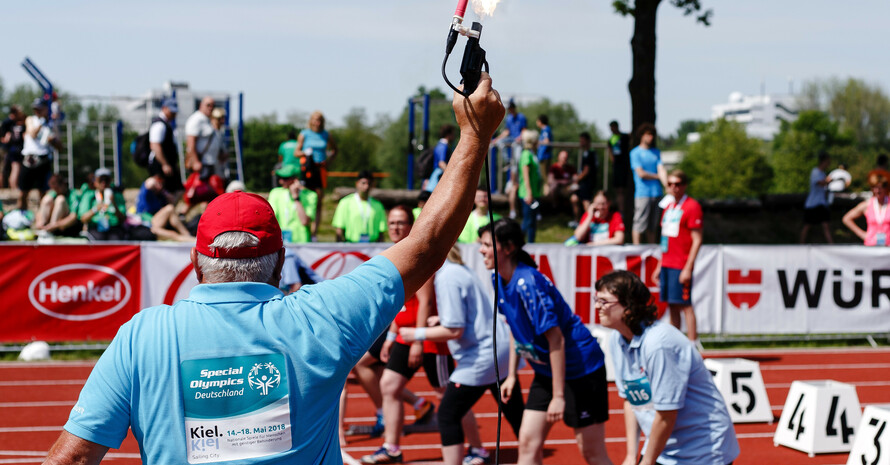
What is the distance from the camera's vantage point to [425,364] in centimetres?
765

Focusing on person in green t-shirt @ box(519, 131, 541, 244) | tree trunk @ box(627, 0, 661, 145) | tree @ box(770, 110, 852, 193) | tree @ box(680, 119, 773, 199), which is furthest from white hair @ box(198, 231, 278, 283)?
tree @ box(680, 119, 773, 199)

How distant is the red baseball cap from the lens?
2373mm

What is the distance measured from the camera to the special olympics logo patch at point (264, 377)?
2.24 m

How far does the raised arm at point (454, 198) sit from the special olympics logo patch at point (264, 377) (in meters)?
0.39

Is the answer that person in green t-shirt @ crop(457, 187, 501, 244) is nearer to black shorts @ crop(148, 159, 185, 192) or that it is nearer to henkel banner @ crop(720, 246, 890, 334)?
henkel banner @ crop(720, 246, 890, 334)

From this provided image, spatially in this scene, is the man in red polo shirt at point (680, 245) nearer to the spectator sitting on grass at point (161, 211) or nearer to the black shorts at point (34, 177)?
the spectator sitting on grass at point (161, 211)

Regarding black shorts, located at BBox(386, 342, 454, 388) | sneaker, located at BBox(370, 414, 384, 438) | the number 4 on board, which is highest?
black shorts, located at BBox(386, 342, 454, 388)

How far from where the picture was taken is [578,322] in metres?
6.12

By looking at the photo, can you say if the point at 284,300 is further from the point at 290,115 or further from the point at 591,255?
the point at 290,115

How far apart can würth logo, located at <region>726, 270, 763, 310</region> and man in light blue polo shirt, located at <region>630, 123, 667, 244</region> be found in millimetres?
2133

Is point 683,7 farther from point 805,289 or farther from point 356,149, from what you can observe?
point 356,149

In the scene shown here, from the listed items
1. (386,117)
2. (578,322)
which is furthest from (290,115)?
(578,322)

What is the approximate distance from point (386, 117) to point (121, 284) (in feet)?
213

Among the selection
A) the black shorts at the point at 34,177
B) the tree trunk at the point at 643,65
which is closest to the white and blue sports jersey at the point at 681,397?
the black shorts at the point at 34,177
